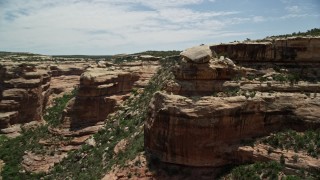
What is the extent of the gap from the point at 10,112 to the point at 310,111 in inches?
2339

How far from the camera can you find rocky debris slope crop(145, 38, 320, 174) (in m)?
37.3

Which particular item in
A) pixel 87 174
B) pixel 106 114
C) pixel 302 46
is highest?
pixel 302 46

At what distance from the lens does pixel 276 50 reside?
1644 inches

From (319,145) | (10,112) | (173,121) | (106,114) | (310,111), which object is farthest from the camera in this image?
(10,112)

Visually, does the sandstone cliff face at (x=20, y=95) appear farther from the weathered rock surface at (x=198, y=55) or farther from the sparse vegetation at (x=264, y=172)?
the sparse vegetation at (x=264, y=172)

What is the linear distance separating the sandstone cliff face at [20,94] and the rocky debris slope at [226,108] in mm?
45324

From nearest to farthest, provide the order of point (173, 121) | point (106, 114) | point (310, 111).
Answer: point (310, 111) → point (173, 121) → point (106, 114)

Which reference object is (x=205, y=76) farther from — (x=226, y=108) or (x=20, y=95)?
(x=20, y=95)

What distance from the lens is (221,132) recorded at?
3784 cm

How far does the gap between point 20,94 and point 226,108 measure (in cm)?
5386

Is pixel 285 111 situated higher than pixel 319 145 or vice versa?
pixel 285 111

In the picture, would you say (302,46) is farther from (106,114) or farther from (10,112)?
(10,112)

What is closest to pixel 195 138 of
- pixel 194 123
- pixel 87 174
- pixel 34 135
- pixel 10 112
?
pixel 194 123

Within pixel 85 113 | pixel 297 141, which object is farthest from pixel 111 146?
pixel 297 141
